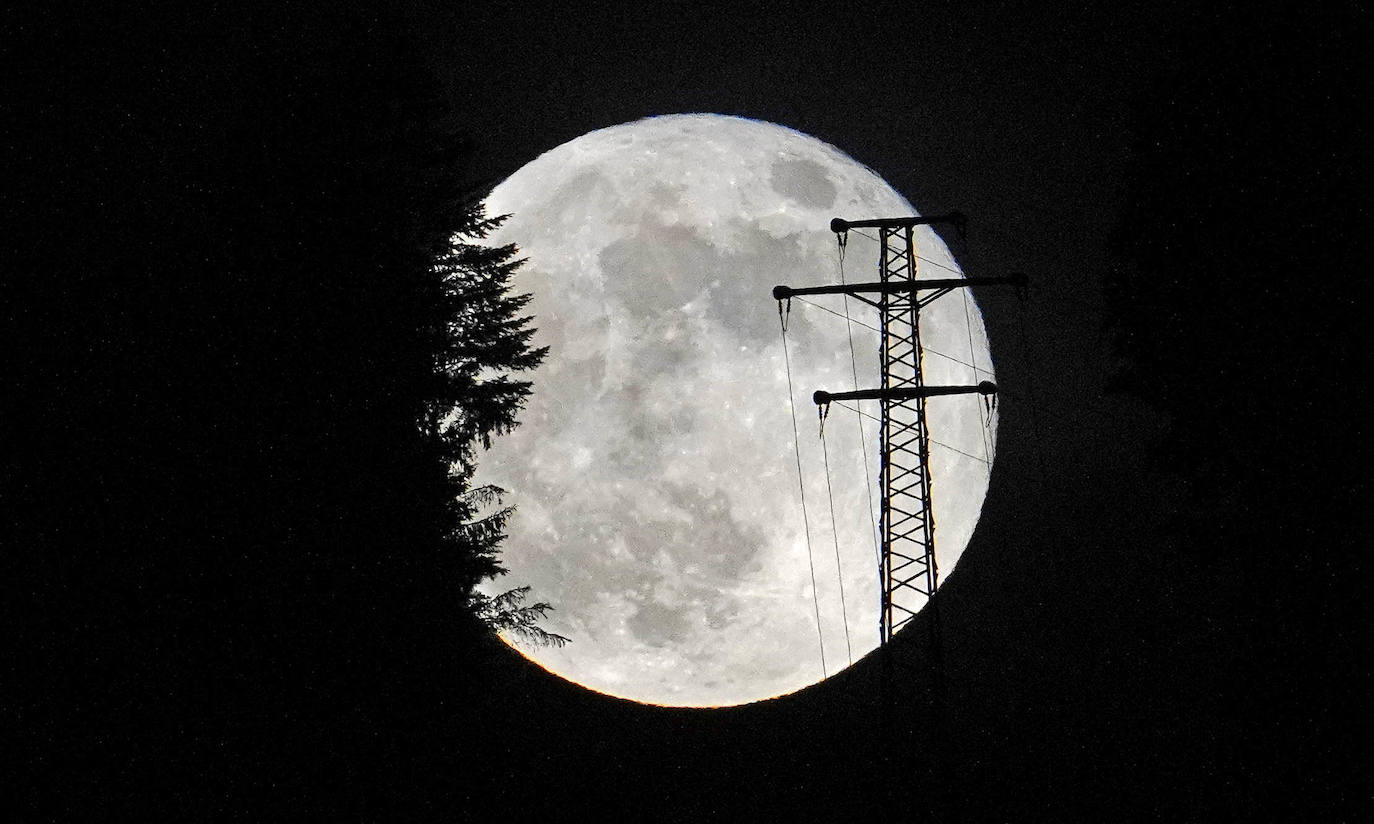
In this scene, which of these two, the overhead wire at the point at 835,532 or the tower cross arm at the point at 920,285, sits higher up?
the tower cross arm at the point at 920,285

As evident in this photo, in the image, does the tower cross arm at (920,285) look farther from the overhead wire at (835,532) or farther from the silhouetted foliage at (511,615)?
the silhouetted foliage at (511,615)

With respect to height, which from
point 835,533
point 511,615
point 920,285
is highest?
point 920,285

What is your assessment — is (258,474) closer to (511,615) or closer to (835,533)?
(511,615)

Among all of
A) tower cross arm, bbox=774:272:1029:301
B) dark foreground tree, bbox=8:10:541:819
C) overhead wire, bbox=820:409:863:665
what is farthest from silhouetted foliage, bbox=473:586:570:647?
overhead wire, bbox=820:409:863:665

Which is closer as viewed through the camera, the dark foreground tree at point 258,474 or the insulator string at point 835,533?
the dark foreground tree at point 258,474

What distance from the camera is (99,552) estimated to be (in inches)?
328

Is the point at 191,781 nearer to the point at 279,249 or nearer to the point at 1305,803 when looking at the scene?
the point at 279,249

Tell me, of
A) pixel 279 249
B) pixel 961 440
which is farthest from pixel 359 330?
pixel 961 440

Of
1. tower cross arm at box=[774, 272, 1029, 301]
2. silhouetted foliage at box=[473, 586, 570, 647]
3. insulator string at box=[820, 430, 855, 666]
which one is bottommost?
silhouetted foliage at box=[473, 586, 570, 647]

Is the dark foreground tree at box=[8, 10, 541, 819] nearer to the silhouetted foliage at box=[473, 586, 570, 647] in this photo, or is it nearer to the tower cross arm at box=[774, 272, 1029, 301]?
the silhouetted foliage at box=[473, 586, 570, 647]

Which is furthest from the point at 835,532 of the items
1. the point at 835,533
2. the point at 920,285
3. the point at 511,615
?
the point at 511,615

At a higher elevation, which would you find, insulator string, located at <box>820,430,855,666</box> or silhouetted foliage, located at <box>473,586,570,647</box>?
insulator string, located at <box>820,430,855,666</box>

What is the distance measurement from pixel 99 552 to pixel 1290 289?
12550 mm

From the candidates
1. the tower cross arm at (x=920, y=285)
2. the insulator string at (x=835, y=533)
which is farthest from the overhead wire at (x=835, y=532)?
the tower cross arm at (x=920, y=285)
